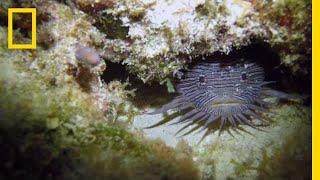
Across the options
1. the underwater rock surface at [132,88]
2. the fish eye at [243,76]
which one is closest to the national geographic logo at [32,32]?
the underwater rock surface at [132,88]

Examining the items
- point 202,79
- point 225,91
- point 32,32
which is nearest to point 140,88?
point 202,79

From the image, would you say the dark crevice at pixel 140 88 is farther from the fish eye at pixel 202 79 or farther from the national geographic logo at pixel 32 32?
the national geographic logo at pixel 32 32

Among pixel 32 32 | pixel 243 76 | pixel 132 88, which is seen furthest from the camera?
pixel 132 88

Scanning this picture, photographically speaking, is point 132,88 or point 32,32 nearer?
point 32,32

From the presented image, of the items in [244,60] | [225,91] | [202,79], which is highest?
[244,60]

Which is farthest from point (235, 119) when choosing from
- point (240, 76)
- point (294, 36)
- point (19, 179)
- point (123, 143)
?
point (19, 179)

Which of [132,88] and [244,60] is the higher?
[244,60]

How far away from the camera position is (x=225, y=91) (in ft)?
11.0

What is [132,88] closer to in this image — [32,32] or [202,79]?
[202,79]

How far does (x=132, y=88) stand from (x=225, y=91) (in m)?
0.84

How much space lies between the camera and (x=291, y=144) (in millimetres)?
3066

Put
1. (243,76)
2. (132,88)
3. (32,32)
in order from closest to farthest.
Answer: (32,32) → (243,76) → (132,88)

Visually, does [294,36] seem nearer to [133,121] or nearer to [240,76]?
[240,76]

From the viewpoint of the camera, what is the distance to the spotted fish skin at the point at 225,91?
3.35 m
